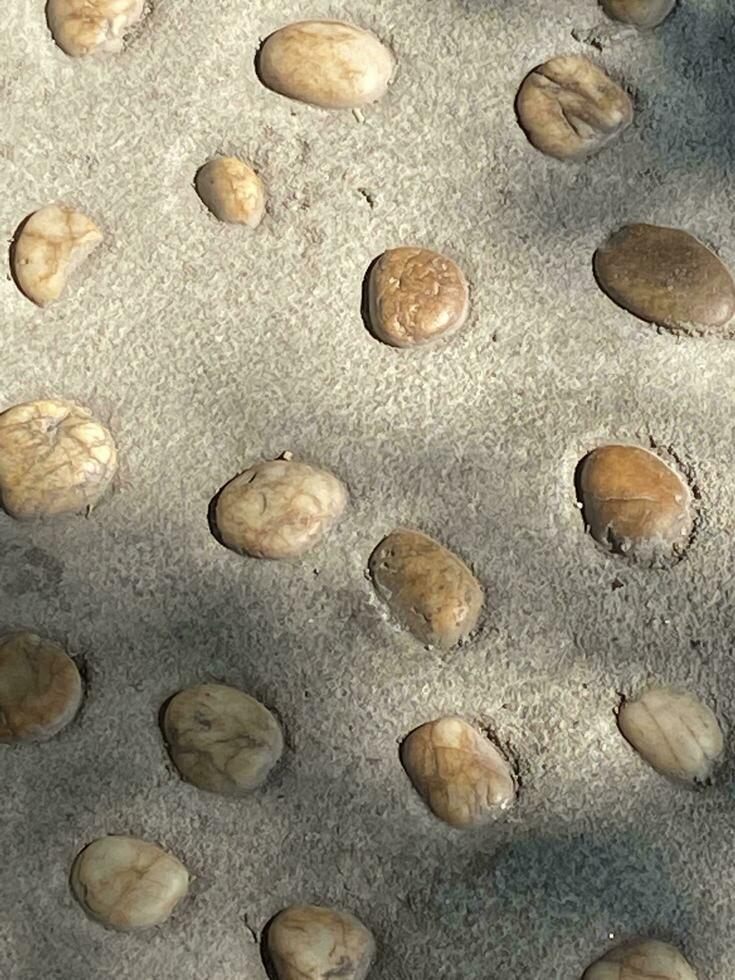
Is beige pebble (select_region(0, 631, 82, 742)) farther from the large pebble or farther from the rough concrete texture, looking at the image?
the large pebble

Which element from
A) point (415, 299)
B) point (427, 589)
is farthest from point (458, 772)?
point (415, 299)

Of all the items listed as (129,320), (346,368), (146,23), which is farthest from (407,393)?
(146,23)

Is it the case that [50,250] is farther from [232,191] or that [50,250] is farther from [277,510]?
[277,510]

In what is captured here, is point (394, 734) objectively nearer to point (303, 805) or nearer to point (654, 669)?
point (303, 805)

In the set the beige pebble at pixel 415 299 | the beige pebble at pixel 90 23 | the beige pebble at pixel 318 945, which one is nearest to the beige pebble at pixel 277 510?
the beige pebble at pixel 415 299

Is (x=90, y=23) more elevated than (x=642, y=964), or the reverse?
(x=90, y=23)

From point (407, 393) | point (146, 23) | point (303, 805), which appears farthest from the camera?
point (146, 23)

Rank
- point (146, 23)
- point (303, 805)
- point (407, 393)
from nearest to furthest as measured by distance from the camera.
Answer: point (303, 805) → point (407, 393) → point (146, 23)
